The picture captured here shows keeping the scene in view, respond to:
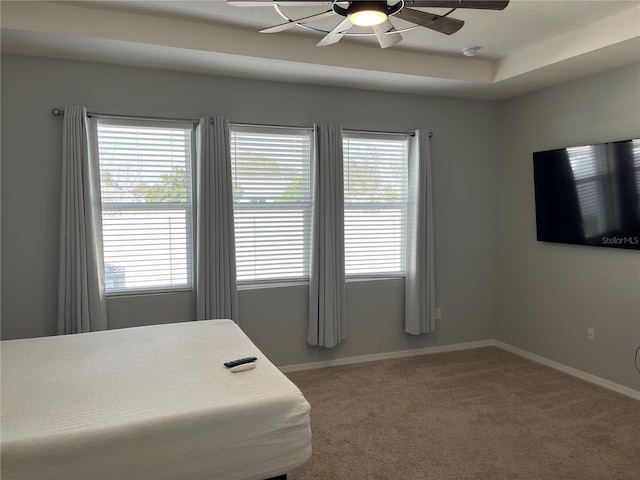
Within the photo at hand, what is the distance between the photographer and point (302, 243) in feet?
14.0

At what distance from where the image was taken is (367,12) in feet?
6.05

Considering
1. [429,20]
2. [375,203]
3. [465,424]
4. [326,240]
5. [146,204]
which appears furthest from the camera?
[375,203]

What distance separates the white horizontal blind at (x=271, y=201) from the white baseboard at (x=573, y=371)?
7.56 ft

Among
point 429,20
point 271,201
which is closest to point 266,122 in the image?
point 271,201

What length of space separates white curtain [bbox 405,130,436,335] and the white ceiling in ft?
2.30

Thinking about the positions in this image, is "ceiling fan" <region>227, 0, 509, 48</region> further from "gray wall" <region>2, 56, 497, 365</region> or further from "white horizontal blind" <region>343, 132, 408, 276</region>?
"white horizontal blind" <region>343, 132, 408, 276</region>

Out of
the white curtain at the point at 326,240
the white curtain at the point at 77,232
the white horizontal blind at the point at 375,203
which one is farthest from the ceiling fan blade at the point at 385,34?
the white curtain at the point at 77,232

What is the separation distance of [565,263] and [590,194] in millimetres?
693

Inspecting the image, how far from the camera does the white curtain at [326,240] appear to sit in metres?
4.16

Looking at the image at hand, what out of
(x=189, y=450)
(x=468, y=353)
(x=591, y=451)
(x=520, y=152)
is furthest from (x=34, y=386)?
(x=520, y=152)

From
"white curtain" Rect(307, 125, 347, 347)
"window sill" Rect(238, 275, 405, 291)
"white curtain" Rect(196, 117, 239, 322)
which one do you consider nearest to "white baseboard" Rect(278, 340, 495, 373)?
"white curtain" Rect(307, 125, 347, 347)

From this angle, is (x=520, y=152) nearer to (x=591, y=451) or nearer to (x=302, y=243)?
(x=302, y=243)

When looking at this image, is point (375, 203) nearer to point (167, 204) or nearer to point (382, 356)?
point (382, 356)

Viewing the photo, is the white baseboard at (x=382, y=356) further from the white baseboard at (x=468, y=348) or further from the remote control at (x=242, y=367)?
the remote control at (x=242, y=367)
